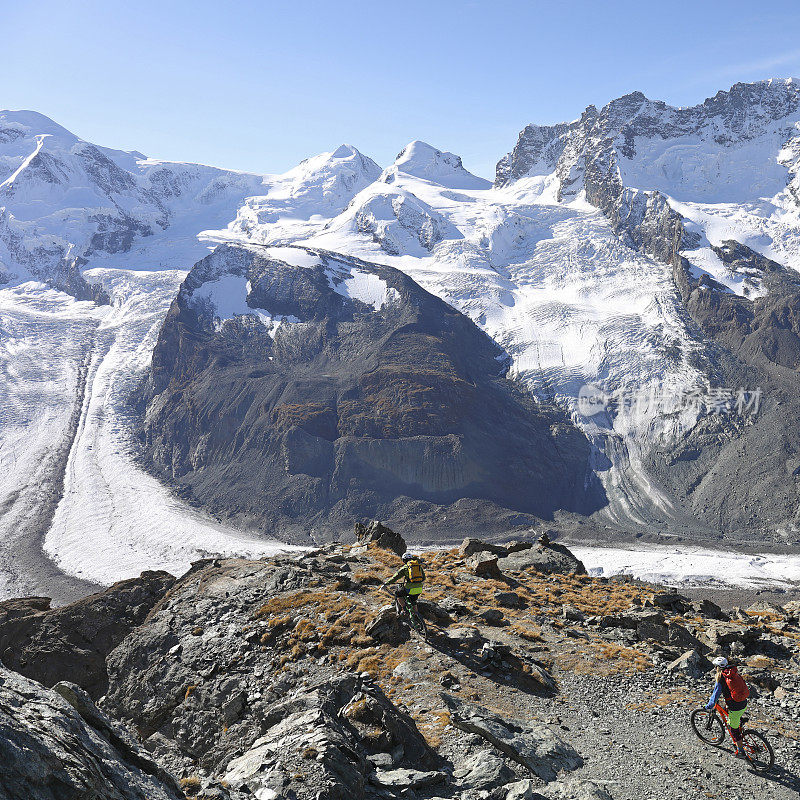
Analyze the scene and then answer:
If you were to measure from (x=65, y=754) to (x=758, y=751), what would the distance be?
1497 cm

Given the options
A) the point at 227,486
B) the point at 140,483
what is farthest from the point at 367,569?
the point at 140,483

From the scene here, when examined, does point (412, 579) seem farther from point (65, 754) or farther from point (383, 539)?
point (383, 539)

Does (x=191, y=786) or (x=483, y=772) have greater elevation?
(x=191, y=786)

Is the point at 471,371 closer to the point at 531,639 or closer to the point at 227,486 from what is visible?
the point at 227,486

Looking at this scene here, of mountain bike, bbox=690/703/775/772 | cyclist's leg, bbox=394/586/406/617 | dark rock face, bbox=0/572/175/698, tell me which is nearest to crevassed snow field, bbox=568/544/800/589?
dark rock face, bbox=0/572/175/698

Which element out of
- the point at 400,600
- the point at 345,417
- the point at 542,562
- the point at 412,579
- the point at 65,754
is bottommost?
the point at 345,417

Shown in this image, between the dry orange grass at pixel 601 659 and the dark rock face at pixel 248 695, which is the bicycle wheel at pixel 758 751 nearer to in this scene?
the dry orange grass at pixel 601 659

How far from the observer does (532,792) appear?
1182 centimetres

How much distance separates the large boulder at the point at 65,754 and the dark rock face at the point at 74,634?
1795 cm

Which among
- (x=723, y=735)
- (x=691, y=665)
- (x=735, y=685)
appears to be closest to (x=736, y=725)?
(x=723, y=735)

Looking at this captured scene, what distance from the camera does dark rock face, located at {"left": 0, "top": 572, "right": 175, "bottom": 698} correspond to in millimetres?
25219

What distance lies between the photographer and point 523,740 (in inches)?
543

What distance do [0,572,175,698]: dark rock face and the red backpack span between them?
22483 mm

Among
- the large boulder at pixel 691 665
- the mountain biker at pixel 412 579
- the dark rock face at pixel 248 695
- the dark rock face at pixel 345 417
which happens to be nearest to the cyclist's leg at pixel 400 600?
the mountain biker at pixel 412 579
